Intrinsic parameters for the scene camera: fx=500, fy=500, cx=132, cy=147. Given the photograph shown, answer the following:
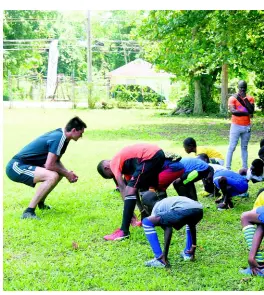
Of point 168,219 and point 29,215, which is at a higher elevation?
point 168,219

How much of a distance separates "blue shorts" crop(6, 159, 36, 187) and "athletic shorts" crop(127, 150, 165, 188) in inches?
60.5

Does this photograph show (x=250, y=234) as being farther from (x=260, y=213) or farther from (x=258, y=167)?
(x=258, y=167)

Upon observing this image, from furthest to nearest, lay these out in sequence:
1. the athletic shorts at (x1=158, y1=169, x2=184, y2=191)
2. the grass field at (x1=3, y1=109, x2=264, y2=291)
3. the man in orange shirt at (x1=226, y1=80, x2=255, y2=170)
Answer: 1. the man in orange shirt at (x1=226, y1=80, x2=255, y2=170)
2. the athletic shorts at (x1=158, y1=169, x2=184, y2=191)
3. the grass field at (x1=3, y1=109, x2=264, y2=291)

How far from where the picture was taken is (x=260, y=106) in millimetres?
26500

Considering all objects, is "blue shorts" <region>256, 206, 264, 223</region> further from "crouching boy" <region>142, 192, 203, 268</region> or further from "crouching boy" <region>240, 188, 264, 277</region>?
"crouching boy" <region>142, 192, 203, 268</region>

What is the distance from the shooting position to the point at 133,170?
5727 mm

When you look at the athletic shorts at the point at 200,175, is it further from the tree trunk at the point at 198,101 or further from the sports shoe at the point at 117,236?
the tree trunk at the point at 198,101

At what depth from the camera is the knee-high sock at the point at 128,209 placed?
5512mm

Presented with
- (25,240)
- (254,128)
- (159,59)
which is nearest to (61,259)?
(25,240)

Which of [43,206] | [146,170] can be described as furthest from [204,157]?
[43,206]

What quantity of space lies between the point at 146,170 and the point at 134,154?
23 cm

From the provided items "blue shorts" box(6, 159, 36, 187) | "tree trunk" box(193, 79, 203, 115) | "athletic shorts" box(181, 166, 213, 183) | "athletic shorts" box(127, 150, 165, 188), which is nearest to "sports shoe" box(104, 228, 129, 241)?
"athletic shorts" box(127, 150, 165, 188)

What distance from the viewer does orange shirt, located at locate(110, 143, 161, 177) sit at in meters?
5.59

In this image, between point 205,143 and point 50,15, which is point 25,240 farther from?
point 50,15
